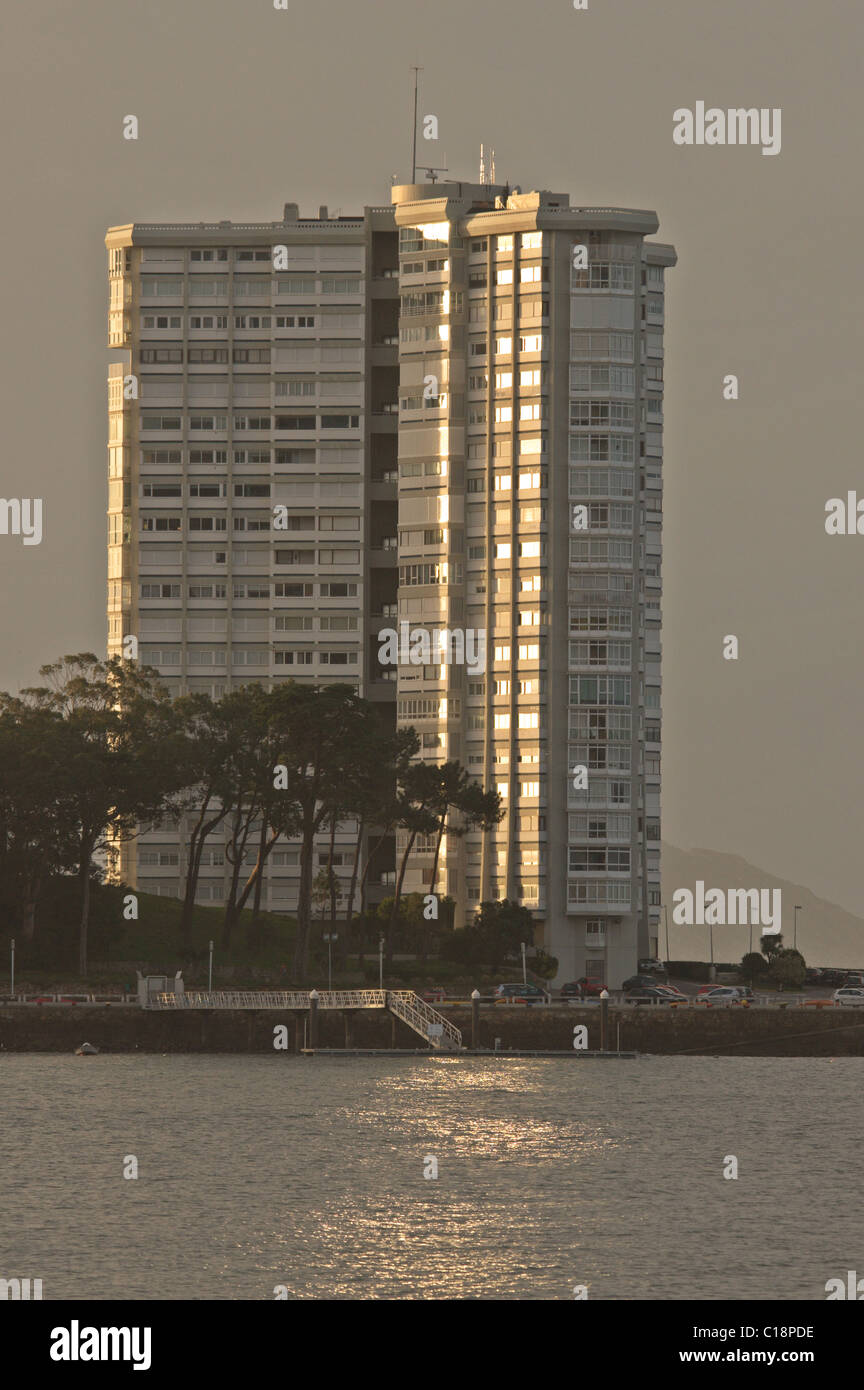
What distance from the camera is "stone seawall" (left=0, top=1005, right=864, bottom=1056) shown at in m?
157

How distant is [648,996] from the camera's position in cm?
19488

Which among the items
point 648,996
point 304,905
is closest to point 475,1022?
point 304,905

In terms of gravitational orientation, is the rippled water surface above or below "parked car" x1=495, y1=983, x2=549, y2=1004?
below

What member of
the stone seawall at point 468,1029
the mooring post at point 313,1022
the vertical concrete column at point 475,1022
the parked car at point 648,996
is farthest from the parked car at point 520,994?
the mooring post at point 313,1022

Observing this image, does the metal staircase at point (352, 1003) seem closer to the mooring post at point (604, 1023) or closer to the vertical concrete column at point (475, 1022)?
the vertical concrete column at point (475, 1022)

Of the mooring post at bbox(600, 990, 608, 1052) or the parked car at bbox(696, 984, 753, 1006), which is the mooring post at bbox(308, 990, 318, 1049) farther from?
the parked car at bbox(696, 984, 753, 1006)

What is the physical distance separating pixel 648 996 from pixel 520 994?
11.3m

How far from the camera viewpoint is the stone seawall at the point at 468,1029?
516ft

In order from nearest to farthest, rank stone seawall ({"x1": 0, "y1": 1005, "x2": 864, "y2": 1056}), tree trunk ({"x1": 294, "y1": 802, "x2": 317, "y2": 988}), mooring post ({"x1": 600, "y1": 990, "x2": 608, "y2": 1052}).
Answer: stone seawall ({"x1": 0, "y1": 1005, "x2": 864, "y2": 1056}), mooring post ({"x1": 600, "y1": 990, "x2": 608, "y2": 1052}), tree trunk ({"x1": 294, "y1": 802, "x2": 317, "y2": 988})

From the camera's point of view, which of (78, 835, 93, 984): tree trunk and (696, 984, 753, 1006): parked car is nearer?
(696, 984, 753, 1006): parked car

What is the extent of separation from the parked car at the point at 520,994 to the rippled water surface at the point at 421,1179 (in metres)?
20.3

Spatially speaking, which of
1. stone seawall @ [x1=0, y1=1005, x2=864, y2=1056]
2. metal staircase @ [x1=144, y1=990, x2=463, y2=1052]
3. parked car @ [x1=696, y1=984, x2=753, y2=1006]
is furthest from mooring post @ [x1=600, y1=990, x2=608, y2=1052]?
parked car @ [x1=696, y1=984, x2=753, y2=1006]

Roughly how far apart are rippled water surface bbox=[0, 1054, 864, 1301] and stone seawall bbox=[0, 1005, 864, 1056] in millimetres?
2511

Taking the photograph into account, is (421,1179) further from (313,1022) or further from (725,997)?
(725,997)
